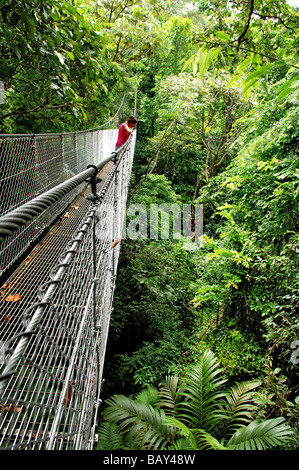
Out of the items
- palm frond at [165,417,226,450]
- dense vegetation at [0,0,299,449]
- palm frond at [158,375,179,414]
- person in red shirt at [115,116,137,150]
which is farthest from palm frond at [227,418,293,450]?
person in red shirt at [115,116,137,150]

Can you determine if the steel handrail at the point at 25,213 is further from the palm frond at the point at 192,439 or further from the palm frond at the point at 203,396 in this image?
the palm frond at the point at 203,396

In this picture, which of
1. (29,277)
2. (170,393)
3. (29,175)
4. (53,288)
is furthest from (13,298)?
(170,393)

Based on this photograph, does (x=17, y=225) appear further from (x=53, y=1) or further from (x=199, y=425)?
(x=199, y=425)

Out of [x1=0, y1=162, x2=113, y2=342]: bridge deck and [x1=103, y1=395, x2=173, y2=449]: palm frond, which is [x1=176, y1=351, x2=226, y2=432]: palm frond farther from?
[x1=0, y1=162, x2=113, y2=342]: bridge deck

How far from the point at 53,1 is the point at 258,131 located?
3.18 meters

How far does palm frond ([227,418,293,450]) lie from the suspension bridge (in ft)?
4.84

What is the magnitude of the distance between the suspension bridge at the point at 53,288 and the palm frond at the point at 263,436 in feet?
4.84

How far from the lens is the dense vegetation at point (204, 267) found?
1753 mm

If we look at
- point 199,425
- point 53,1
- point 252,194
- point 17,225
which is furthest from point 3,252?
point 252,194

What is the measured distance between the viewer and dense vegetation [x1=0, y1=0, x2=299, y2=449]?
5.75 feet

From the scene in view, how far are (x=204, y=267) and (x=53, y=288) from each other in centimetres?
413

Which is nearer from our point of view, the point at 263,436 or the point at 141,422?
the point at 263,436

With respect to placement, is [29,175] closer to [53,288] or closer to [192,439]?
[53,288]

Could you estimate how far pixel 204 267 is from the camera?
4.46m
